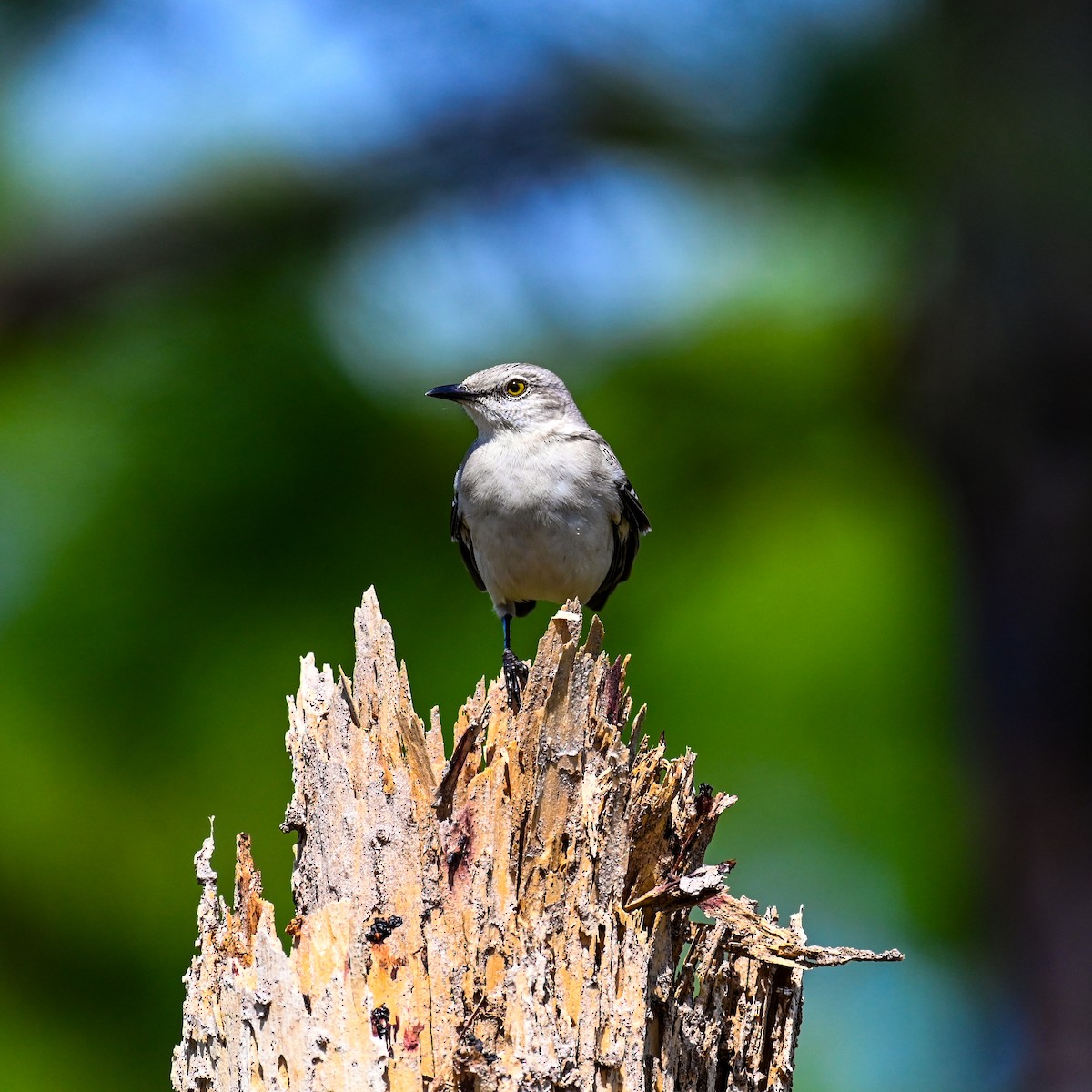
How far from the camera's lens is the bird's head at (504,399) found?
8180 millimetres

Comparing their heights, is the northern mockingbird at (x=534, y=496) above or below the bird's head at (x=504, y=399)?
below

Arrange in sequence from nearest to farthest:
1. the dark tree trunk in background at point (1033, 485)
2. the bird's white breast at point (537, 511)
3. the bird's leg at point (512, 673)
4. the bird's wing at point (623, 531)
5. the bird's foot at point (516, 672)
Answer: the bird's leg at point (512, 673) → the bird's foot at point (516, 672) → the bird's white breast at point (537, 511) → the bird's wing at point (623, 531) → the dark tree trunk in background at point (1033, 485)

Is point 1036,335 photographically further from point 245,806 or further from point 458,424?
point 245,806

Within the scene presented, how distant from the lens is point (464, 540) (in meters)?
8.59

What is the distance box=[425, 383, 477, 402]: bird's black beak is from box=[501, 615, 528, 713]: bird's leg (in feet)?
4.88

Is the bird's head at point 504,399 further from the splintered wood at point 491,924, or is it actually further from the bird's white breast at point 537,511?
the splintered wood at point 491,924

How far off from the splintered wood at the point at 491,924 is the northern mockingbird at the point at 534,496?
273 centimetres

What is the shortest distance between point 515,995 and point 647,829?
0.83m

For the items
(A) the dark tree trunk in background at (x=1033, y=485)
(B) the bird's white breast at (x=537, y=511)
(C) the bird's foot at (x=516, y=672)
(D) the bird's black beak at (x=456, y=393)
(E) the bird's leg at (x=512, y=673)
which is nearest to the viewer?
(E) the bird's leg at (x=512, y=673)

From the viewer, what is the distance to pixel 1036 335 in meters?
8.60

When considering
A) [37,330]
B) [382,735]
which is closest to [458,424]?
[37,330]

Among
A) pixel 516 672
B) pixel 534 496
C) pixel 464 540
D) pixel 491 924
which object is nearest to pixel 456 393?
pixel 534 496

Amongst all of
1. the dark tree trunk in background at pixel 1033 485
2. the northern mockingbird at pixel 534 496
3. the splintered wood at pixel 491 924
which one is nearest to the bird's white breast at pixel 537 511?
the northern mockingbird at pixel 534 496

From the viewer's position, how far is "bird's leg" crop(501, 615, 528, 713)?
5020mm
